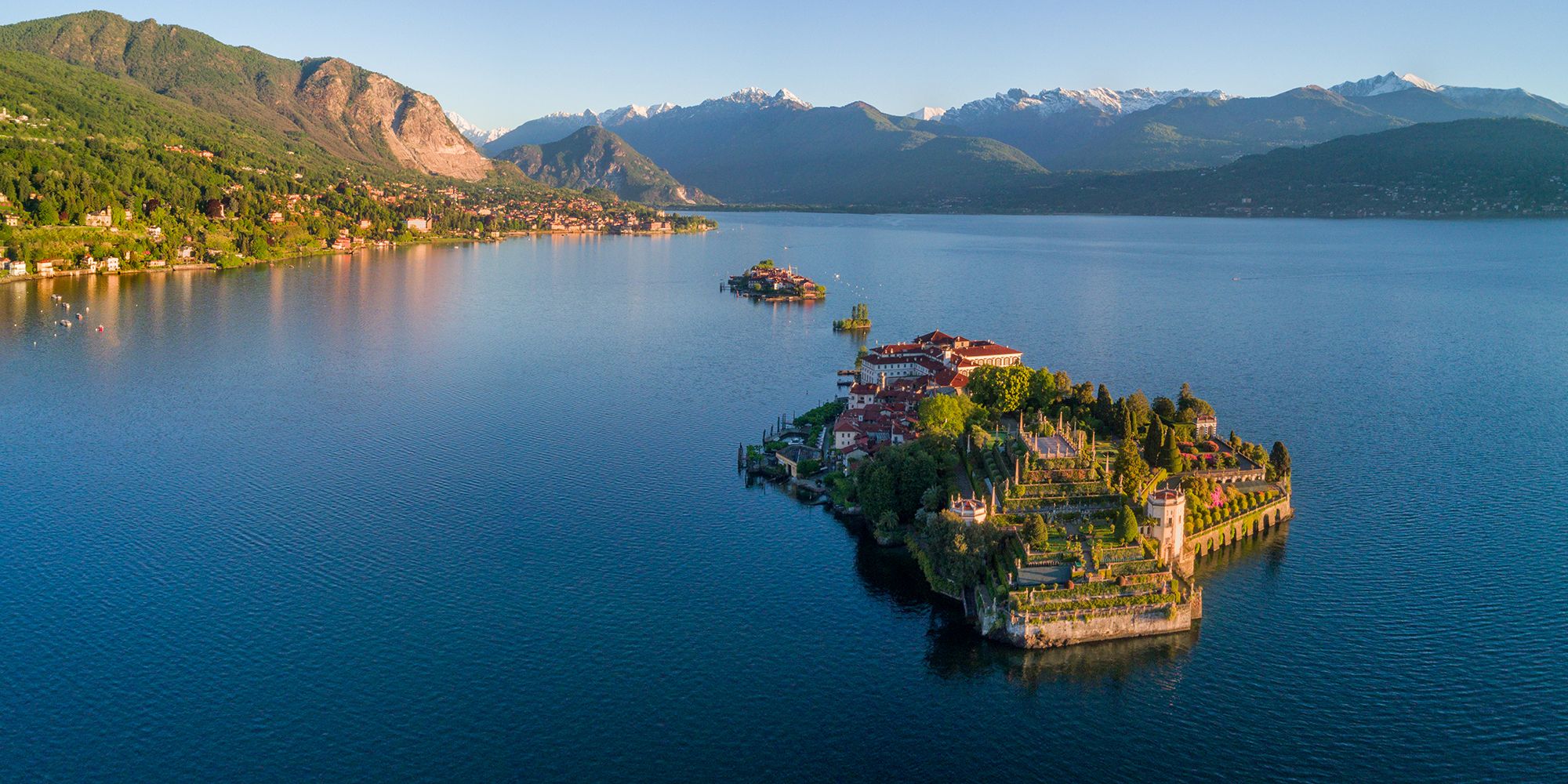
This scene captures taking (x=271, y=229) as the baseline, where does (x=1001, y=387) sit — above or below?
below

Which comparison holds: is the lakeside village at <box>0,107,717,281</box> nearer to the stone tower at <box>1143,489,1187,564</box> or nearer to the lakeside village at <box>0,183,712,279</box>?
the lakeside village at <box>0,183,712,279</box>

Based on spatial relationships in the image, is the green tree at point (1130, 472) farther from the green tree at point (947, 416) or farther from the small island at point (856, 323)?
the small island at point (856, 323)

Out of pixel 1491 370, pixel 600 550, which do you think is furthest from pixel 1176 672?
pixel 1491 370

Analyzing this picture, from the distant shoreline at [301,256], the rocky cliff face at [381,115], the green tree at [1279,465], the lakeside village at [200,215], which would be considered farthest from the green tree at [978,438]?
the rocky cliff face at [381,115]

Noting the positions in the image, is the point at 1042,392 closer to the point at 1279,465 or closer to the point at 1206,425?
the point at 1206,425

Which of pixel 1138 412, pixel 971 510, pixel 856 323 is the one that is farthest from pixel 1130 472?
pixel 856 323

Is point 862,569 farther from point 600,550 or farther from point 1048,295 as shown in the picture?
point 1048,295
